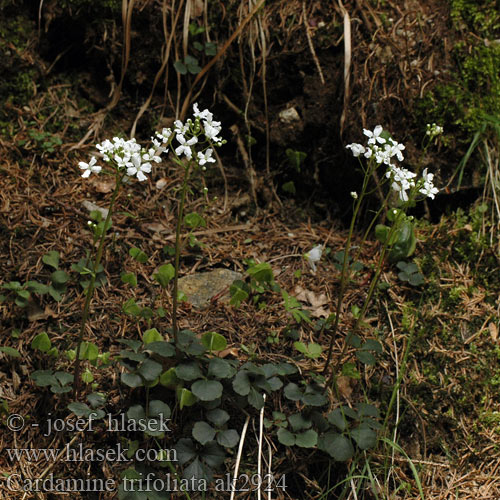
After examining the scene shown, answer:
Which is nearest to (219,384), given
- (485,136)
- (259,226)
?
(259,226)

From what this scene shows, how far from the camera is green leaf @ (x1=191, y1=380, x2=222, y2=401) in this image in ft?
7.34

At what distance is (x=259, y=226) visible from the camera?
3.28m

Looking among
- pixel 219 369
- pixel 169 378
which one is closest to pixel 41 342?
pixel 169 378

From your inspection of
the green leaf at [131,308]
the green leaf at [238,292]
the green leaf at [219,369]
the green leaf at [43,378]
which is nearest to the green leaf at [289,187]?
the green leaf at [238,292]

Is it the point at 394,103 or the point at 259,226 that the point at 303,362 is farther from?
the point at 394,103

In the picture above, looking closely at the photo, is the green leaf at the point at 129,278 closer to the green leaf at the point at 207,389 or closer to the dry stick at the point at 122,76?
the green leaf at the point at 207,389

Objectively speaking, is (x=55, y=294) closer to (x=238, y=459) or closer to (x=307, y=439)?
(x=238, y=459)

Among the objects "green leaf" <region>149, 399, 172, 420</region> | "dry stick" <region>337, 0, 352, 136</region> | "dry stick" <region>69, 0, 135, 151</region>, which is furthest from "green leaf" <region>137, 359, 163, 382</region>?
"dry stick" <region>337, 0, 352, 136</region>

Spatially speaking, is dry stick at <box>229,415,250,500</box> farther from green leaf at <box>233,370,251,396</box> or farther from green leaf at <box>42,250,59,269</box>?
green leaf at <box>42,250,59,269</box>

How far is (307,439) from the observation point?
231 cm

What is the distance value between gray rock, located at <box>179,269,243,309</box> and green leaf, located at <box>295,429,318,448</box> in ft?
2.65

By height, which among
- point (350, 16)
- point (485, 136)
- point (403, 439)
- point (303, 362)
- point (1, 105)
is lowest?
point (403, 439)

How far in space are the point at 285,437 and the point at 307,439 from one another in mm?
93

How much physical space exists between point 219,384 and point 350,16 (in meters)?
2.32
